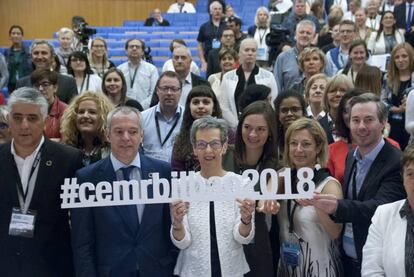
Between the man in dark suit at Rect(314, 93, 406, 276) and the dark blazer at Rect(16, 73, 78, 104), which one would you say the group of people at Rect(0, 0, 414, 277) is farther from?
the dark blazer at Rect(16, 73, 78, 104)

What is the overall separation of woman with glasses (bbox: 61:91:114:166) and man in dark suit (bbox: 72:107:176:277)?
2.67 ft

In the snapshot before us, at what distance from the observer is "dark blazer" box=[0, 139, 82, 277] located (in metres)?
3.01

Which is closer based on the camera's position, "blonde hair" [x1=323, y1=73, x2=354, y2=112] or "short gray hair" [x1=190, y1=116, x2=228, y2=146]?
"short gray hair" [x1=190, y1=116, x2=228, y2=146]

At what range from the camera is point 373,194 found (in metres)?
2.96

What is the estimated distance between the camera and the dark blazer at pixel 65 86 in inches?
225

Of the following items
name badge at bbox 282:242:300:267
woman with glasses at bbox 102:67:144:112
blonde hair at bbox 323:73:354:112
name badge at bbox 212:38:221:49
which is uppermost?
name badge at bbox 212:38:221:49

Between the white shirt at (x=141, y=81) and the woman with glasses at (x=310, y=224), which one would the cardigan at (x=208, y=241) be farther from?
the white shirt at (x=141, y=81)

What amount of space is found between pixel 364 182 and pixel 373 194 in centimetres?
8

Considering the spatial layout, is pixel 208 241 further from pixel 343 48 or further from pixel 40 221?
pixel 343 48

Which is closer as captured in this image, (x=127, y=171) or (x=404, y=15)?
(x=127, y=171)

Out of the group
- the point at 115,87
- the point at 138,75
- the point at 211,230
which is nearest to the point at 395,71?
the point at 115,87

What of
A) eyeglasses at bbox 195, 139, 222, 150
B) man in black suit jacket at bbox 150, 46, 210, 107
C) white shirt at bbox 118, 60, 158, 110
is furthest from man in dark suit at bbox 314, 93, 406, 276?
white shirt at bbox 118, 60, 158, 110

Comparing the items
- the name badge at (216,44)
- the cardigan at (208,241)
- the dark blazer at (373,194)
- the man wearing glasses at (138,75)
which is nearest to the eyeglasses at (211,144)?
the cardigan at (208,241)

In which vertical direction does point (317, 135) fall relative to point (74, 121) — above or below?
below
